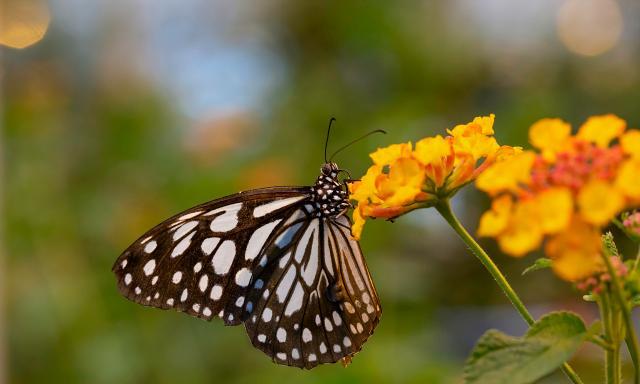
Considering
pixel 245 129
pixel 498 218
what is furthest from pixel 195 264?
pixel 245 129

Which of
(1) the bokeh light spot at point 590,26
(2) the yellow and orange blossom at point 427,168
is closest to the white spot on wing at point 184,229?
(2) the yellow and orange blossom at point 427,168

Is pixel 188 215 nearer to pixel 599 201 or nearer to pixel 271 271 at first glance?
pixel 271 271

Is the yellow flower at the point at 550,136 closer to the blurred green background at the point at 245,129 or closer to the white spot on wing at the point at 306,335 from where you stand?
the white spot on wing at the point at 306,335

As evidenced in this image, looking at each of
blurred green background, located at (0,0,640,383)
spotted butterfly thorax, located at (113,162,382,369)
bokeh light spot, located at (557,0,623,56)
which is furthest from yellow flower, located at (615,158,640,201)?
bokeh light spot, located at (557,0,623,56)

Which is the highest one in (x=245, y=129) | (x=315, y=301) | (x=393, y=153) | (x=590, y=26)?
(x=590, y=26)

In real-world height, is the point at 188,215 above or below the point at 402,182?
above

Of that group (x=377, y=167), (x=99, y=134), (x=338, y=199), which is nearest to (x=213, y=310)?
(x=338, y=199)

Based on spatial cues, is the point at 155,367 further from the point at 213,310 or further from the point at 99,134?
the point at 213,310

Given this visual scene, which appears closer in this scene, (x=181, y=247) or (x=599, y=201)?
(x=599, y=201)
